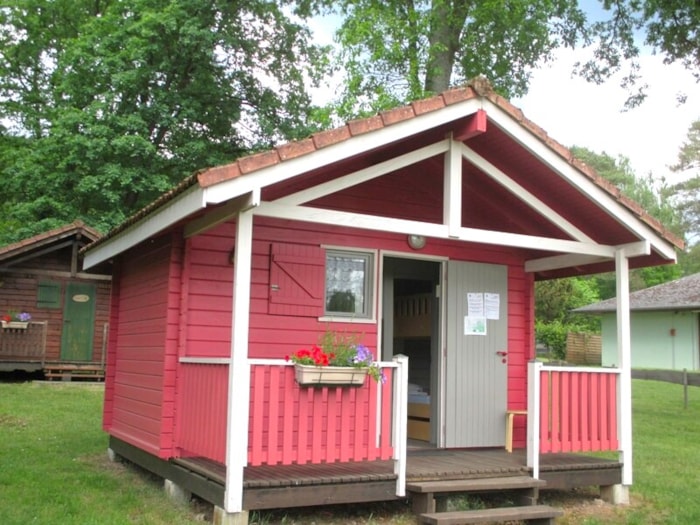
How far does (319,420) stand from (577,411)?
267 centimetres

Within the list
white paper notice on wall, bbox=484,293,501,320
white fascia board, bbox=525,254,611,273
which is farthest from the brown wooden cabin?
white fascia board, bbox=525,254,611,273

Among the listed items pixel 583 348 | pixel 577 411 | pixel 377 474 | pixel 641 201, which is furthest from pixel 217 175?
pixel 641 201

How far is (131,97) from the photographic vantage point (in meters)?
21.8

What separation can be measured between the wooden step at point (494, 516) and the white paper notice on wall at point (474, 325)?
2.17m

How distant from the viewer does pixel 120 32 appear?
21250 mm

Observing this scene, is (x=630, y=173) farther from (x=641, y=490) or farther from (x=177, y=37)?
(x=641, y=490)

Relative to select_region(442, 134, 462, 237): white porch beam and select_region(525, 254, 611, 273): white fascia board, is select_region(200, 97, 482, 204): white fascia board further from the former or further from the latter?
select_region(525, 254, 611, 273): white fascia board

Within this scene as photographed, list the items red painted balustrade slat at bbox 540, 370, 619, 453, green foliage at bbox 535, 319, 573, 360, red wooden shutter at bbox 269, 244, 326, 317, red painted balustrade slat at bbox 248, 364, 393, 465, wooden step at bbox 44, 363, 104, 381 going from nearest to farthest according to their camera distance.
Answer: red painted balustrade slat at bbox 248, 364, 393, 465, red painted balustrade slat at bbox 540, 370, 619, 453, red wooden shutter at bbox 269, 244, 326, 317, wooden step at bbox 44, 363, 104, 381, green foliage at bbox 535, 319, 573, 360

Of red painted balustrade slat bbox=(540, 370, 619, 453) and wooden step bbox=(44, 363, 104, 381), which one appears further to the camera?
wooden step bbox=(44, 363, 104, 381)

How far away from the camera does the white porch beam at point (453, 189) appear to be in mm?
6254

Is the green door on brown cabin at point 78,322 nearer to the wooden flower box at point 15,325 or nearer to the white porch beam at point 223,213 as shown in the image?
the wooden flower box at point 15,325

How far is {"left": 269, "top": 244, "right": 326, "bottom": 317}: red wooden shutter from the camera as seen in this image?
6941 millimetres

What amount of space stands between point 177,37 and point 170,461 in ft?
57.9

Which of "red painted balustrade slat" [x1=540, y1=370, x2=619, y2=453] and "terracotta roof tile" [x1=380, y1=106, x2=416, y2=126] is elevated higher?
"terracotta roof tile" [x1=380, y1=106, x2=416, y2=126]
